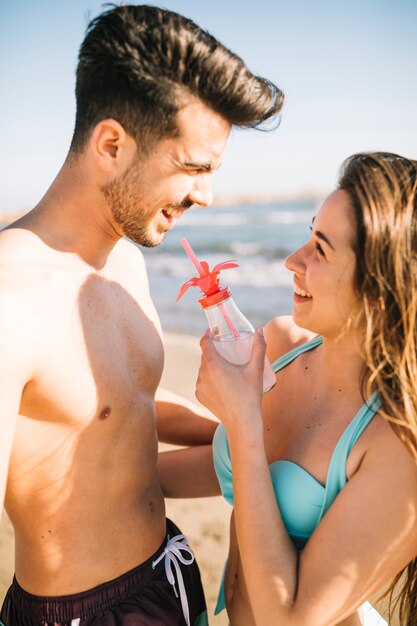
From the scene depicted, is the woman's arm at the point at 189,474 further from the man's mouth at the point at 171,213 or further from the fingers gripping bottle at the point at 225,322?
the man's mouth at the point at 171,213

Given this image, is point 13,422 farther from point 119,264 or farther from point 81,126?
point 81,126

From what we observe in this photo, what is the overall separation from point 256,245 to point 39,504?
1833 centimetres

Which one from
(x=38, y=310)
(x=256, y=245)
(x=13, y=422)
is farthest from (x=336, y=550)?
(x=256, y=245)

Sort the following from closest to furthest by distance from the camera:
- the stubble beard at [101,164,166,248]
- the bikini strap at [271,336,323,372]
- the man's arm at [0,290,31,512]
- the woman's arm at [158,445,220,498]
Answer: the man's arm at [0,290,31,512], the stubble beard at [101,164,166,248], the bikini strap at [271,336,323,372], the woman's arm at [158,445,220,498]

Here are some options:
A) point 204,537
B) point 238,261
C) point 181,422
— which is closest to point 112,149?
point 181,422

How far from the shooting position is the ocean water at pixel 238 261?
9.73 meters

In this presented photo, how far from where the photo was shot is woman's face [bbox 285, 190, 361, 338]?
6.42 ft

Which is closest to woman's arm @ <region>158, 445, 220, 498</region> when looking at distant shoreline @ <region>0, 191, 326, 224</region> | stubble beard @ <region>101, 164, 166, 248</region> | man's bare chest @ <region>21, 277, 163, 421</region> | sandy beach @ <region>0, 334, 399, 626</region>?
man's bare chest @ <region>21, 277, 163, 421</region>

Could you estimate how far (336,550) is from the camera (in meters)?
1.70

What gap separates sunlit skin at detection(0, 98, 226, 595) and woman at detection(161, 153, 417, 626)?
0.33 metres

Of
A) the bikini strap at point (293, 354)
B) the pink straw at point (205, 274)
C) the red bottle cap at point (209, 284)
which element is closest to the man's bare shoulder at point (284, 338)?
the bikini strap at point (293, 354)

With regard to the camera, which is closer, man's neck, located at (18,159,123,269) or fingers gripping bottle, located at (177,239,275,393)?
man's neck, located at (18,159,123,269)

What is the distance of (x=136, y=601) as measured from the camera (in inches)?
79.1

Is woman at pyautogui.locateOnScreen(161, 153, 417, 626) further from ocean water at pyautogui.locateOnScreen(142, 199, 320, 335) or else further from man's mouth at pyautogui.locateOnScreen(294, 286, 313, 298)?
ocean water at pyautogui.locateOnScreen(142, 199, 320, 335)
